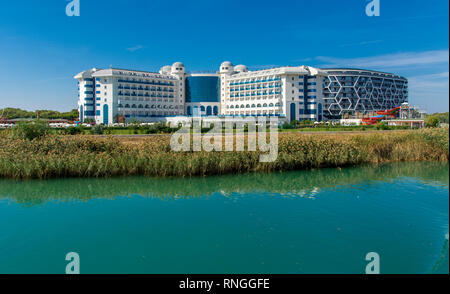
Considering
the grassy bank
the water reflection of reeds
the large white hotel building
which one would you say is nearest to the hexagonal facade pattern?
the large white hotel building

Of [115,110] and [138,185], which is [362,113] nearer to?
[115,110]

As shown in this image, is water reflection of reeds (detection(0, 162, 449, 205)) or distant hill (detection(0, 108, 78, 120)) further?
distant hill (detection(0, 108, 78, 120))

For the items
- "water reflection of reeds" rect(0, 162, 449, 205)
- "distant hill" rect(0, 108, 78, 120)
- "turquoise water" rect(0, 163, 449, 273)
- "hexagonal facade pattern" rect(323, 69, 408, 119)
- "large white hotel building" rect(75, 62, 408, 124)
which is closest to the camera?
"turquoise water" rect(0, 163, 449, 273)

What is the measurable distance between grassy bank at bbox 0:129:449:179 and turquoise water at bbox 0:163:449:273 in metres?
1.22

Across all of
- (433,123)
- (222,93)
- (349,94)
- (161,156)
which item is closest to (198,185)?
(161,156)

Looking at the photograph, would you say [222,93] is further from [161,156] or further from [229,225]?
[229,225]

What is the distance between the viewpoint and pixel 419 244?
7340mm

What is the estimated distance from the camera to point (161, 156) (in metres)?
16.4

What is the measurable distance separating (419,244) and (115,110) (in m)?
73.5

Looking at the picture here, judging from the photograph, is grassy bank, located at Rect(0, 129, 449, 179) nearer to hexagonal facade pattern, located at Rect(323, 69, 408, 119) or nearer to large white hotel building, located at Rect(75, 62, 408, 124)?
large white hotel building, located at Rect(75, 62, 408, 124)

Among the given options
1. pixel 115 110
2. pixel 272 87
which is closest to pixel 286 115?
pixel 272 87

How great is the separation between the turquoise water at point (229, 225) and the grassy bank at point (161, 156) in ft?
4.00

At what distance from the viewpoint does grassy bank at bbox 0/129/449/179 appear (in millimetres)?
15531

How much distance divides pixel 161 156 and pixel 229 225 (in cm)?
834
